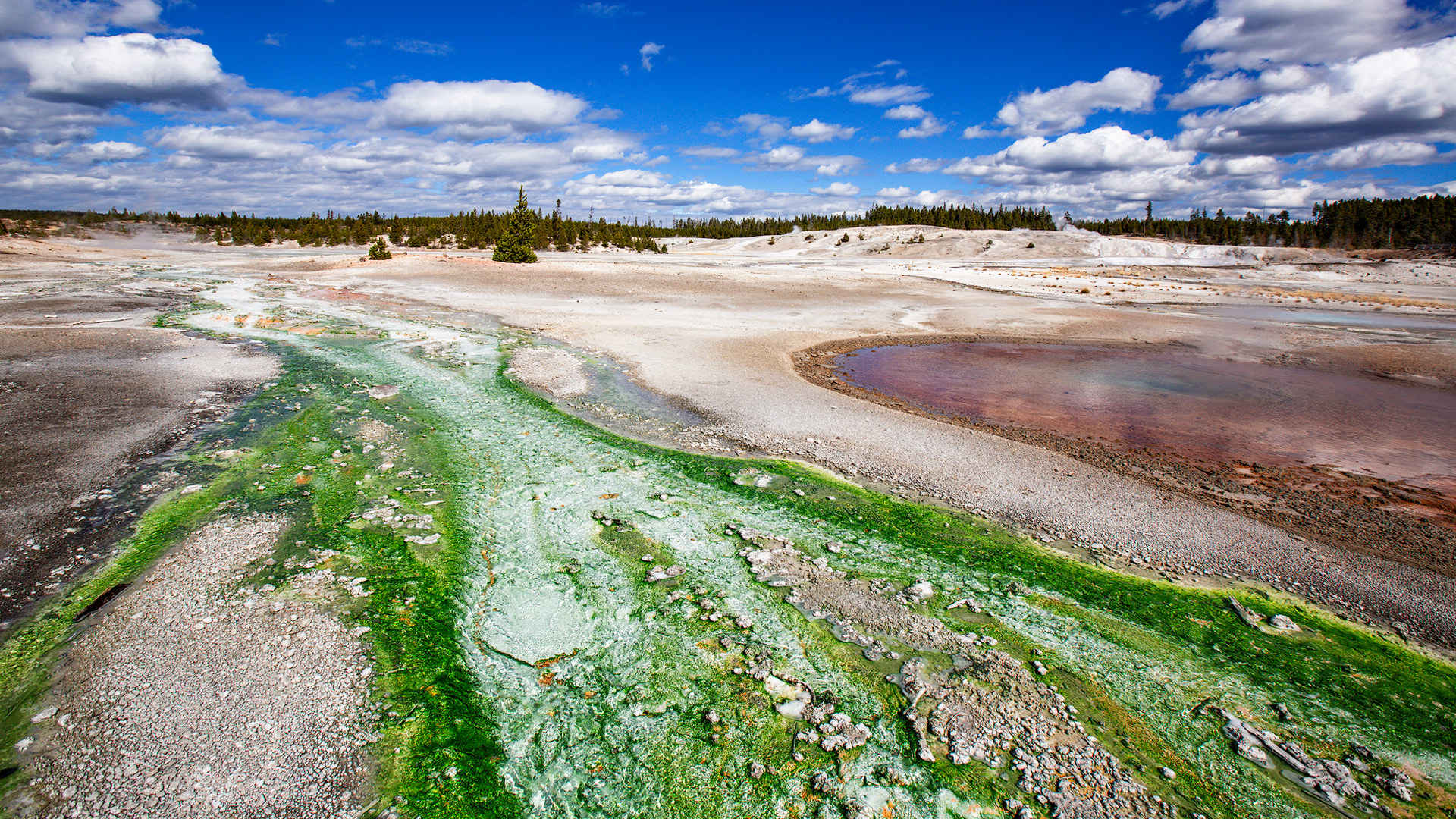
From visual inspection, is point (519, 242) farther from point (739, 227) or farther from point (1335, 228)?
point (1335, 228)

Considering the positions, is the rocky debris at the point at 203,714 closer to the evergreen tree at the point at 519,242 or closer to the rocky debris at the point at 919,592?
the rocky debris at the point at 919,592

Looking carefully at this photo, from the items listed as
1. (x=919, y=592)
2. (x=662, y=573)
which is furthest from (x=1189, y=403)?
(x=662, y=573)

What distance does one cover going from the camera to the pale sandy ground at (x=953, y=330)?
593cm

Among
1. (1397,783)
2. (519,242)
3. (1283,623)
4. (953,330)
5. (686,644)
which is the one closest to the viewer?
(1397,783)

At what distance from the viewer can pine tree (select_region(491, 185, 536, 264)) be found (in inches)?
1411

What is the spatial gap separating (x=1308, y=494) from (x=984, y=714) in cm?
590

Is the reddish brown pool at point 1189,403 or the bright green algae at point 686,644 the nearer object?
the bright green algae at point 686,644

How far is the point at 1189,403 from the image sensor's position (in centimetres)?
1092

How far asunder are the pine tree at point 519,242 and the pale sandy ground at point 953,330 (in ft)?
6.31

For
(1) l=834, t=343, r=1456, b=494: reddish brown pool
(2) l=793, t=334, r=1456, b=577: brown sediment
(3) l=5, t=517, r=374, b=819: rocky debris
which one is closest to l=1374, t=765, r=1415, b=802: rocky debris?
(2) l=793, t=334, r=1456, b=577: brown sediment

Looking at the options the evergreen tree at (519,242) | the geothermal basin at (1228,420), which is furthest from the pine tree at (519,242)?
the geothermal basin at (1228,420)

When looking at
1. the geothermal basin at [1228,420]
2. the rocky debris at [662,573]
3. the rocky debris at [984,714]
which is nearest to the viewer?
the rocky debris at [984,714]

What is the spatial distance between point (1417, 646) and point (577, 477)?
6.89 meters

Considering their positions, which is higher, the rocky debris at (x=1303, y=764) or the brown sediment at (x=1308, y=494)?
the brown sediment at (x=1308, y=494)
